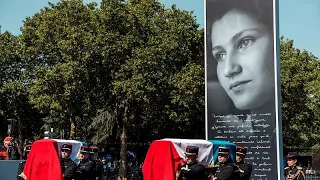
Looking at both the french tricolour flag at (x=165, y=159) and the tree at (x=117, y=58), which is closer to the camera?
the french tricolour flag at (x=165, y=159)

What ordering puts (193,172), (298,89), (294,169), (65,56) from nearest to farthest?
(193,172) → (294,169) → (65,56) → (298,89)

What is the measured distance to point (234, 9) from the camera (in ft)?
48.5

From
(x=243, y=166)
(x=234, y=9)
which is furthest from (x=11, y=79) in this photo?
(x=243, y=166)

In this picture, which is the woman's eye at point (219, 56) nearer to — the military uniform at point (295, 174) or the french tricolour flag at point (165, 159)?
the military uniform at point (295, 174)

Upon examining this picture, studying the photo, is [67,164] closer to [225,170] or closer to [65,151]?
[65,151]

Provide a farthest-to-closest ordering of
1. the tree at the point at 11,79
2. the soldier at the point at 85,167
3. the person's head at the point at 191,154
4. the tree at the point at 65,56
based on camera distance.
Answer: the tree at the point at 11,79
the tree at the point at 65,56
the soldier at the point at 85,167
the person's head at the point at 191,154

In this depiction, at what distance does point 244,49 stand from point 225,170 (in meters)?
7.39

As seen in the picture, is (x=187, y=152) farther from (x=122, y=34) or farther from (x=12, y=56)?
(x=12, y=56)

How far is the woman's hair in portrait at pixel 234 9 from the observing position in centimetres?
1412

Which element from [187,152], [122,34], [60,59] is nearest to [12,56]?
[60,59]

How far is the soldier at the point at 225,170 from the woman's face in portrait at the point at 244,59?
254 inches

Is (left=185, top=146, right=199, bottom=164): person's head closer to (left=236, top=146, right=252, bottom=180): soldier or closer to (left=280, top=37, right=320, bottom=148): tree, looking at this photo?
(left=236, top=146, right=252, bottom=180): soldier

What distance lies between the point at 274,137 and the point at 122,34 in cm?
1189

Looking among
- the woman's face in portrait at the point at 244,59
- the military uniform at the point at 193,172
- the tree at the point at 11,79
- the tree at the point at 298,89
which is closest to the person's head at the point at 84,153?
the military uniform at the point at 193,172
